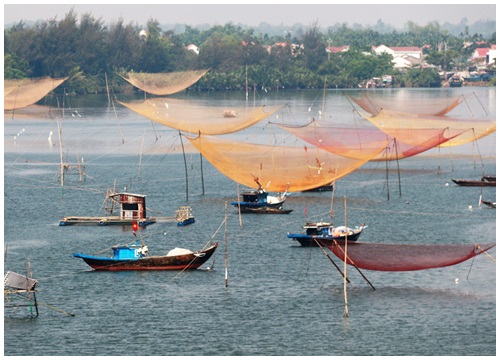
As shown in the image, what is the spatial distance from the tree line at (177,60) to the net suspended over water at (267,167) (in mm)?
86919

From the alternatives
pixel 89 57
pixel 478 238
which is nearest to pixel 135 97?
pixel 89 57

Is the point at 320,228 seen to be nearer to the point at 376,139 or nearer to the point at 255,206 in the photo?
the point at 255,206

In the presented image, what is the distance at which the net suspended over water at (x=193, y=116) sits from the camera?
53.6 metres

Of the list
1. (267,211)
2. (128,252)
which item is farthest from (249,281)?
(267,211)

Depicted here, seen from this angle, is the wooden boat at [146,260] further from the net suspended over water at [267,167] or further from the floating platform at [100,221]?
the net suspended over water at [267,167]

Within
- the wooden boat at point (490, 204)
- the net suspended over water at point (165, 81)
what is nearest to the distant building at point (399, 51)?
the net suspended over water at point (165, 81)

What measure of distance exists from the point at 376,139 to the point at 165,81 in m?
32.4

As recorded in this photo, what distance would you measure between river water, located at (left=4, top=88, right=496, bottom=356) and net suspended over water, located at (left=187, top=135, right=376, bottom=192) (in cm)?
140

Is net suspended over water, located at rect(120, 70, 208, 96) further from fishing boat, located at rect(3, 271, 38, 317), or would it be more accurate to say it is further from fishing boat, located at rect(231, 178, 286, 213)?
fishing boat, located at rect(3, 271, 38, 317)

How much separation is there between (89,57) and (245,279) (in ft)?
371

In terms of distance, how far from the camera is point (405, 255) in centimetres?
3312

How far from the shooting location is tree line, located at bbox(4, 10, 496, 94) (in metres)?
142

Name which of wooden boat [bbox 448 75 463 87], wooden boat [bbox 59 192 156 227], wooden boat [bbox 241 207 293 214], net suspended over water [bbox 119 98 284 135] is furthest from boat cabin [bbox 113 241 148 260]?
wooden boat [bbox 448 75 463 87]

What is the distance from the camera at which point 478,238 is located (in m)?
42.6
